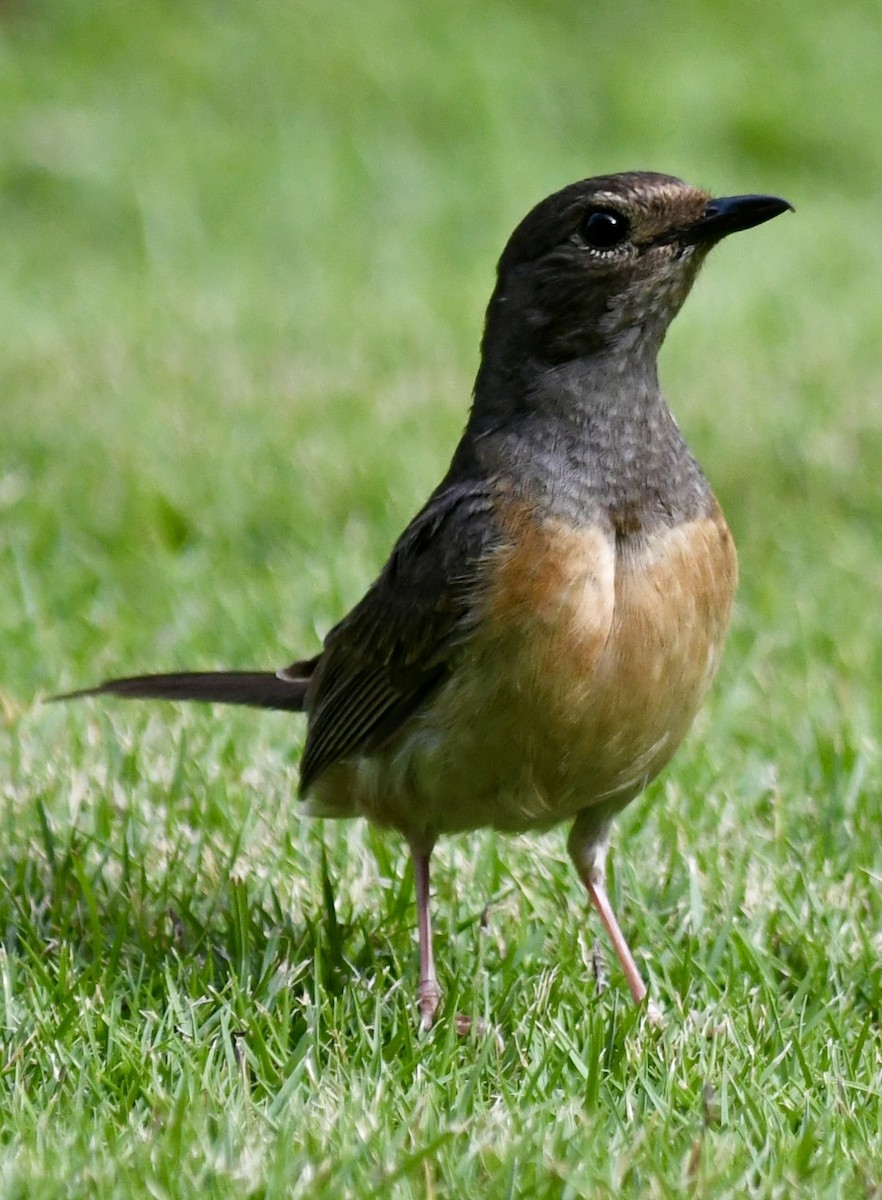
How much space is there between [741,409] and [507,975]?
16.7ft

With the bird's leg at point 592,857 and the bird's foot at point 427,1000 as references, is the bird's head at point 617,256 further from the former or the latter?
the bird's foot at point 427,1000

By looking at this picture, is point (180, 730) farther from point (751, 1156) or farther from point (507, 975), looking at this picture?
point (751, 1156)

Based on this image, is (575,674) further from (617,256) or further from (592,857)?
(617,256)

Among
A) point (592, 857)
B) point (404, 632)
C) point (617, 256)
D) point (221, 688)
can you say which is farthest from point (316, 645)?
point (617, 256)

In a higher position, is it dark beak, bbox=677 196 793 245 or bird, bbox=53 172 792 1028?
dark beak, bbox=677 196 793 245

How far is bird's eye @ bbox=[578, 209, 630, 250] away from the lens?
13.5ft

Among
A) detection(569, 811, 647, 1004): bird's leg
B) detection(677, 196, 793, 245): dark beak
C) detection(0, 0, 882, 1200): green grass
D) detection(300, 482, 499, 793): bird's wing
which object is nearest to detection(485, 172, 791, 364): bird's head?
detection(677, 196, 793, 245): dark beak

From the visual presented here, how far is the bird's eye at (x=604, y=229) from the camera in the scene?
162 inches

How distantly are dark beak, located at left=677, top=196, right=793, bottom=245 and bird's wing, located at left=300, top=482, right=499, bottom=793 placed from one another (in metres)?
0.73

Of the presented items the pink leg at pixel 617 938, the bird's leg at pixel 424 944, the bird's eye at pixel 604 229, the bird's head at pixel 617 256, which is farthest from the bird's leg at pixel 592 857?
the bird's eye at pixel 604 229

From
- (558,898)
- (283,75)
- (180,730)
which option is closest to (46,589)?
(180,730)

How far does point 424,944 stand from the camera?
4191 millimetres

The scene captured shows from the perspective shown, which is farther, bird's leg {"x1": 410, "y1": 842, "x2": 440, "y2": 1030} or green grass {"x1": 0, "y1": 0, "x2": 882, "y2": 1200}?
bird's leg {"x1": 410, "y1": 842, "x2": 440, "y2": 1030}

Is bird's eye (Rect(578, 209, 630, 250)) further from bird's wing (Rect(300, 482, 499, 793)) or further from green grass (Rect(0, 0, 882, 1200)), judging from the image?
green grass (Rect(0, 0, 882, 1200))
